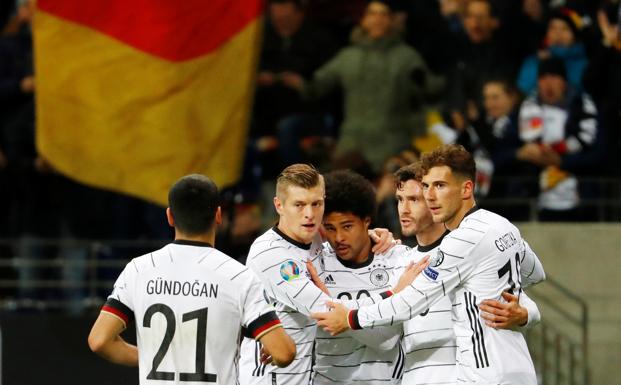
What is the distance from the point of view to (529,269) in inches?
284

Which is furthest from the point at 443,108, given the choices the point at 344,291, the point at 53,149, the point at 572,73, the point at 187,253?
the point at 187,253

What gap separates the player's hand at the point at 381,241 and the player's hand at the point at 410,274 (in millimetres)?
375

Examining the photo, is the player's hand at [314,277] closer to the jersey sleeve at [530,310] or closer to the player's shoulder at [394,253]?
the player's shoulder at [394,253]

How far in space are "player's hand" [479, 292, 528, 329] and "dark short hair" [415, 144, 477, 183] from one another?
66cm

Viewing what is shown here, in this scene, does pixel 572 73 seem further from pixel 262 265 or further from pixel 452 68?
pixel 262 265

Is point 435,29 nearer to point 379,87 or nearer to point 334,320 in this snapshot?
point 379,87

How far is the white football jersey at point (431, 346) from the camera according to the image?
6.93 meters

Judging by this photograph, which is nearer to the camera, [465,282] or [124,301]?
[124,301]

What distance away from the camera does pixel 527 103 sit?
472 inches

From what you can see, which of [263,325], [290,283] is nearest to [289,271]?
[290,283]

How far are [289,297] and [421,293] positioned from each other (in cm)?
69

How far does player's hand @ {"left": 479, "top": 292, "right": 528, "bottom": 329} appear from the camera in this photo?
261 inches

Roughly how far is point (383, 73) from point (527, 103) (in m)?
1.33

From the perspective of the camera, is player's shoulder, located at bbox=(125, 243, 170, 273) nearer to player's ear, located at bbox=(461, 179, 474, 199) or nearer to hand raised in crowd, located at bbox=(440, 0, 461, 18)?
player's ear, located at bbox=(461, 179, 474, 199)
